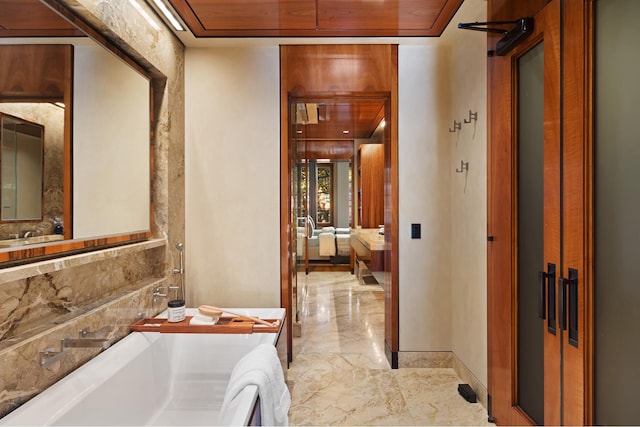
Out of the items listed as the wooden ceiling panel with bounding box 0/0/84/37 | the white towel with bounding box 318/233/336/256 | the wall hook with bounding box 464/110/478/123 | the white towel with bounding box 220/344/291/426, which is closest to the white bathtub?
the white towel with bounding box 220/344/291/426

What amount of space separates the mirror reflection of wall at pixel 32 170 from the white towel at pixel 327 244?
18.2ft

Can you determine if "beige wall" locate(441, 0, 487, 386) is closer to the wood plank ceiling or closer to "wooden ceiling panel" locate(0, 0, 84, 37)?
the wood plank ceiling

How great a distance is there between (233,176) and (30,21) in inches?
60.6

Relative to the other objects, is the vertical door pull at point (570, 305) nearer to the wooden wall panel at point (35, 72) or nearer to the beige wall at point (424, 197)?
the beige wall at point (424, 197)

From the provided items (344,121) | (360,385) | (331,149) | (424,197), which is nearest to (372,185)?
(344,121)

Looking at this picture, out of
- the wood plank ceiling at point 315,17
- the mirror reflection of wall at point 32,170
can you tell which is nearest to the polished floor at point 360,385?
the mirror reflection of wall at point 32,170

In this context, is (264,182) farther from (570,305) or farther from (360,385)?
(570,305)

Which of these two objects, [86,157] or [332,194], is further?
[332,194]

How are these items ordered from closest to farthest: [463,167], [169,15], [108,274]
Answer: [108,274] → [169,15] → [463,167]

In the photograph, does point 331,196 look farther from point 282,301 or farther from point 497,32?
point 497,32

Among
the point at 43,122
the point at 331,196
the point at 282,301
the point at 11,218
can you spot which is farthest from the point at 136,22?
the point at 331,196

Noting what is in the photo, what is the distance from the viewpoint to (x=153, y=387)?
1825 mm

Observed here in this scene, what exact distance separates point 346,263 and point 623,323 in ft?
20.1

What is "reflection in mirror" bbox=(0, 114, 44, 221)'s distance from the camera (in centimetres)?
125
